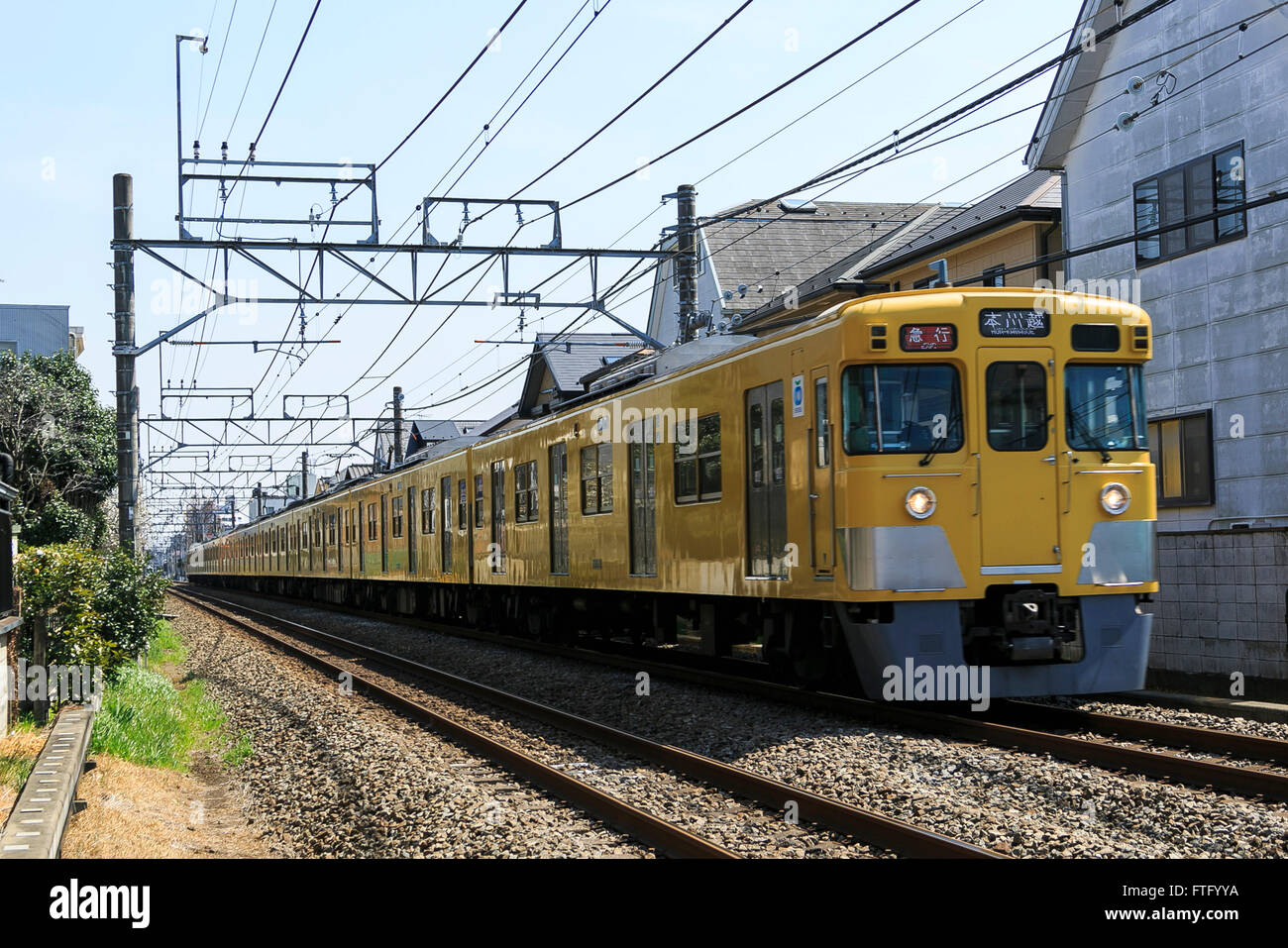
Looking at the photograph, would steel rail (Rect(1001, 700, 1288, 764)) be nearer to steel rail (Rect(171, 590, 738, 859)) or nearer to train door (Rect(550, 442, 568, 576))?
steel rail (Rect(171, 590, 738, 859))

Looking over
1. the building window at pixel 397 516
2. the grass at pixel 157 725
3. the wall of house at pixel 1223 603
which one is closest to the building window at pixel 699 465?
the wall of house at pixel 1223 603

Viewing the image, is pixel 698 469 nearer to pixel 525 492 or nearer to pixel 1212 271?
pixel 525 492

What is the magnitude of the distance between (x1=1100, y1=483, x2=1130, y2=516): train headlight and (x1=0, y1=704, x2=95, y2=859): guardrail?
6.90 m

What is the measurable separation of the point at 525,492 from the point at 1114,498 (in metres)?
9.51

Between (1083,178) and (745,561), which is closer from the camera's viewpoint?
(745,561)

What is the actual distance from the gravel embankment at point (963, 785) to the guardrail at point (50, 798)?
12.4 ft

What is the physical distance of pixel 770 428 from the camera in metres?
10.5

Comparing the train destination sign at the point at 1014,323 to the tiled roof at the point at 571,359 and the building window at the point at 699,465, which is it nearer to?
the building window at the point at 699,465

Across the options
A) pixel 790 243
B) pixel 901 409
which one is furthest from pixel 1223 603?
pixel 790 243

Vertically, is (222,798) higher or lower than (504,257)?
lower

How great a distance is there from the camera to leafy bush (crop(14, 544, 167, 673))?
38.0 ft
